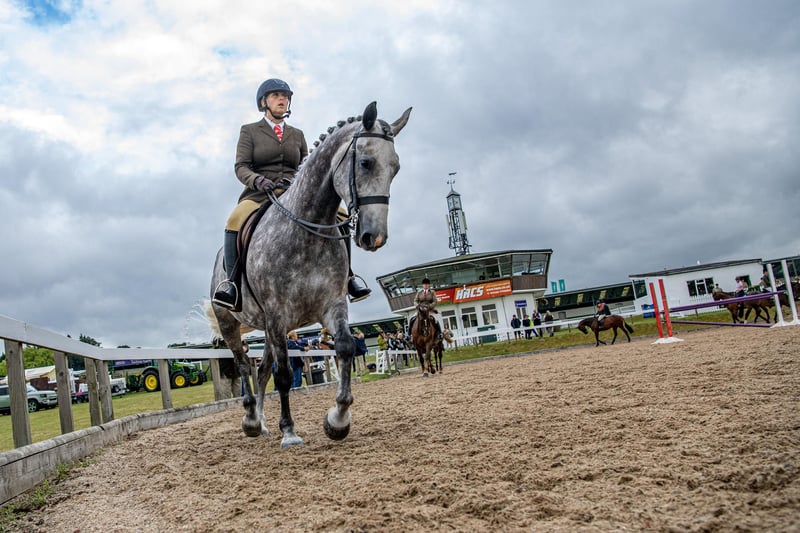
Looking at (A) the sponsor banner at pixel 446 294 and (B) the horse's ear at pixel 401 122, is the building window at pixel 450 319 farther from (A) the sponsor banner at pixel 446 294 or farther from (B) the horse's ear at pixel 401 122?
(B) the horse's ear at pixel 401 122

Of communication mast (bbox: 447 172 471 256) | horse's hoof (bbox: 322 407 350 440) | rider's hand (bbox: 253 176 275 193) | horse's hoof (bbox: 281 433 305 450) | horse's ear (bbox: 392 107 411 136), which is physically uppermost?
communication mast (bbox: 447 172 471 256)

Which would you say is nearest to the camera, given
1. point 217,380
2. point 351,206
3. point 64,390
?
point 351,206

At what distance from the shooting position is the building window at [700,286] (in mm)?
52875

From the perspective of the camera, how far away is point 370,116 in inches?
176

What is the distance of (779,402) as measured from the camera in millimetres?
3512

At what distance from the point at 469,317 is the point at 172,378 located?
30918 mm

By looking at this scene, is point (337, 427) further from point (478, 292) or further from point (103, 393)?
point (478, 292)

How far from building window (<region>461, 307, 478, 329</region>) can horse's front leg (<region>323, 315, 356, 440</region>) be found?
50853 mm

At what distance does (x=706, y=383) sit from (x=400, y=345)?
28715 millimetres

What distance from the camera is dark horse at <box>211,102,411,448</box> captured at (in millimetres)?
4387

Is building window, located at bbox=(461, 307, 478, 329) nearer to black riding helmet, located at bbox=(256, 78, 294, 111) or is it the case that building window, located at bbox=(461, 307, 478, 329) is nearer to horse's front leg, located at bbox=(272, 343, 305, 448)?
black riding helmet, located at bbox=(256, 78, 294, 111)

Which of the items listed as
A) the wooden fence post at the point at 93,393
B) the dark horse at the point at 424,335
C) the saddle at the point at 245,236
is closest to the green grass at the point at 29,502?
the wooden fence post at the point at 93,393

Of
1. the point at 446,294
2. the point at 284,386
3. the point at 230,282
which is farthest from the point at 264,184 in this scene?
the point at 446,294

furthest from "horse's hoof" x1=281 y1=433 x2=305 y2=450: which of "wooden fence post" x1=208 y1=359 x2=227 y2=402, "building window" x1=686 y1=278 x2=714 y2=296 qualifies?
"building window" x1=686 y1=278 x2=714 y2=296
